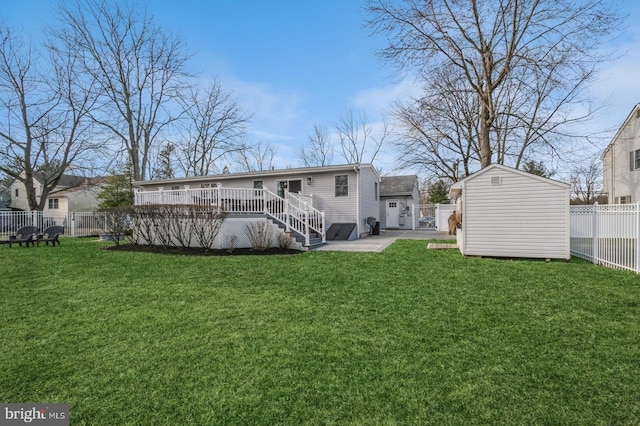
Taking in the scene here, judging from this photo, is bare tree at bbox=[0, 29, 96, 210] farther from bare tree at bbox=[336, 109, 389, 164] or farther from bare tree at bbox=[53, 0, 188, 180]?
bare tree at bbox=[336, 109, 389, 164]

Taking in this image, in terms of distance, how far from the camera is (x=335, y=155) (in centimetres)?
3238

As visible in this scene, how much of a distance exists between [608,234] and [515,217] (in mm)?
1783

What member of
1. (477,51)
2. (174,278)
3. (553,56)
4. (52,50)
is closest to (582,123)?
(553,56)

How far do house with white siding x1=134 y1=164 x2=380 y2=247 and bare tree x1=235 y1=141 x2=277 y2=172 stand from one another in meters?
15.6

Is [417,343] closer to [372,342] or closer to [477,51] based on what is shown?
[372,342]

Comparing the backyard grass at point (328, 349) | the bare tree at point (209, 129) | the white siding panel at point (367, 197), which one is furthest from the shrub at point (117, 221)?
the bare tree at point (209, 129)

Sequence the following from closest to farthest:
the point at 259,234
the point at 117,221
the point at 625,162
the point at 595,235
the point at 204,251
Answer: the point at 595,235
the point at 204,251
the point at 259,234
the point at 117,221
the point at 625,162

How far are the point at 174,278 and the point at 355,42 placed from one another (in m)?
12.7

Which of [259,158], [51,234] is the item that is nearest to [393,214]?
[259,158]

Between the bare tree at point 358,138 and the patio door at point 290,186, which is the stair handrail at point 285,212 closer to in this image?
the patio door at point 290,186

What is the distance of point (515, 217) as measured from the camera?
24.9ft

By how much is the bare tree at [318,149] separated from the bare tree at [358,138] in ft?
4.84

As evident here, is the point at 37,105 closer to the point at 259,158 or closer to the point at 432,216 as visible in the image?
the point at 259,158

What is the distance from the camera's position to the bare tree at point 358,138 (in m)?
30.6
